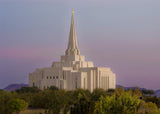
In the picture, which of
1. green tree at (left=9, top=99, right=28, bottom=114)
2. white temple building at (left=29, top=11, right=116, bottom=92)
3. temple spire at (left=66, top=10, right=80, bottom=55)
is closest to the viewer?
green tree at (left=9, top=99, right=28, bottom=114)

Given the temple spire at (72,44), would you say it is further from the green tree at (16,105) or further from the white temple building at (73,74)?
the green tree at (16,105)

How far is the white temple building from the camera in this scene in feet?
184

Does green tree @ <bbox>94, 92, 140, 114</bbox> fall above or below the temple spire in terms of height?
below

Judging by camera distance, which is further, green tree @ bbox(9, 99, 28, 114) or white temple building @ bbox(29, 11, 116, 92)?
white temple building @ bbox(29, 11, 116, 92)

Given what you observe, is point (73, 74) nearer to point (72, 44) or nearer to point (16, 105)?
point (72, 44)

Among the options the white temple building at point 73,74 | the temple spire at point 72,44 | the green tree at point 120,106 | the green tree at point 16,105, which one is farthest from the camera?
the temple spire at point 72,44

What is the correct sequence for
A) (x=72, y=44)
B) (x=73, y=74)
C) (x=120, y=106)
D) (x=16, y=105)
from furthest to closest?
(x=72, y=44)
(x=73, y=74)
(x=16, y=105)
(x=120, y=106)

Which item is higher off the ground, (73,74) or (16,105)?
(73,74)

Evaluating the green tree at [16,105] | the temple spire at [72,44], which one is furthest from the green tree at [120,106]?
the temple spire at [72,44]

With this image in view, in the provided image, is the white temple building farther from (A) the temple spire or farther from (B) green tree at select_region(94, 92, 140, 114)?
(B) green tree at select_region(94, 92, 140, 114)

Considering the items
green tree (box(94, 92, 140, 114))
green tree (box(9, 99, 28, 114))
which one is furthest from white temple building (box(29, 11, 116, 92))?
green tree (box(94, 92, 140, 114))

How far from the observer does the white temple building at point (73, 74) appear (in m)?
56.2

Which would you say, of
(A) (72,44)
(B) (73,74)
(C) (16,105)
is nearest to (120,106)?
(C) (16,105)

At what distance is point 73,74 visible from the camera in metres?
56.3
